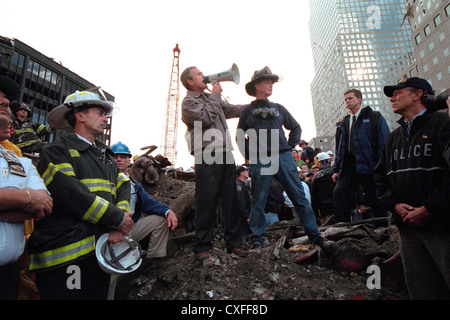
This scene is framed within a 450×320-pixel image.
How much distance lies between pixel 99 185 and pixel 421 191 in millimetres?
2832

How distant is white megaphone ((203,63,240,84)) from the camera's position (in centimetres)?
358

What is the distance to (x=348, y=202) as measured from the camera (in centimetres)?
420

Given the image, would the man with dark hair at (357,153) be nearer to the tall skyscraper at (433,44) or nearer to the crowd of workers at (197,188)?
the crowd of workers at (197,188)

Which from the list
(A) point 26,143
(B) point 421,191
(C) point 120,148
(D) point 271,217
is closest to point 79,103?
(C) point 120,148

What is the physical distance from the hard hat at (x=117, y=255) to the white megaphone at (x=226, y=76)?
2634 millimetres

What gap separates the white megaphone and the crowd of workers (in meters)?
0.14

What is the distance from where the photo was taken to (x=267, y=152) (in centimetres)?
346

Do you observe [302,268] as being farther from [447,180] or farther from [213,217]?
[447,180]

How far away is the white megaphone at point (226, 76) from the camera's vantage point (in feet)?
11.7

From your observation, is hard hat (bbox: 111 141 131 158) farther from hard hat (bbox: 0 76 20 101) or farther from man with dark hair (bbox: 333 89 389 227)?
man with dark hair (bbox: 333 89 389 227)

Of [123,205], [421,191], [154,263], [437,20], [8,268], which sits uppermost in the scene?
[437,20]

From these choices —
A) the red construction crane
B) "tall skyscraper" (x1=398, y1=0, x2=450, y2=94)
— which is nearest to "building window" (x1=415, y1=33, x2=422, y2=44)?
"tall skyscraper" (x1=398, y1=0, x2=450, y2=94)

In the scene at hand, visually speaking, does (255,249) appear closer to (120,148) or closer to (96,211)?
(96,211)
